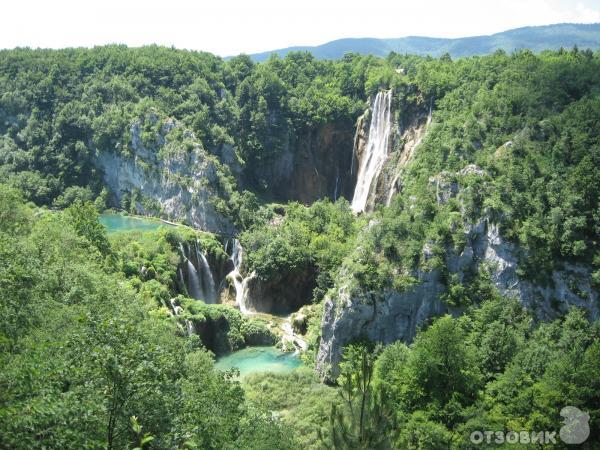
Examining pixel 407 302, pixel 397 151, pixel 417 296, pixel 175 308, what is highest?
pixel 397 151

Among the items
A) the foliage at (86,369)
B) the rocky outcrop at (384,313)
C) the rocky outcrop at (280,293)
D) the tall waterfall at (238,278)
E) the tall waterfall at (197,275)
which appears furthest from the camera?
the tall waterfall at (238,278)

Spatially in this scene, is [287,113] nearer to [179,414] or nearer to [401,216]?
[401,216]

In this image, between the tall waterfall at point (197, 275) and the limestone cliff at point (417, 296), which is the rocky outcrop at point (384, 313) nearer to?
the limestone cliff at point (417, 296)

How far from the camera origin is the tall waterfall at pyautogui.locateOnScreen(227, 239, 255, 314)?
5666 centimetres

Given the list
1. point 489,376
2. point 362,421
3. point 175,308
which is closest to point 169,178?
point 175,308

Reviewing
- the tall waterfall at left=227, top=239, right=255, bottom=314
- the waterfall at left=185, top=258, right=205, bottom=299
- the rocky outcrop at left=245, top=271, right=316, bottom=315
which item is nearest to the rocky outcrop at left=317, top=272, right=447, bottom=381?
the rocky outcrop at left=245, top=271, right=316, bottom=315

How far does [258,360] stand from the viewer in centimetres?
4497

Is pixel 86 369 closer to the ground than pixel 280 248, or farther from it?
farther from it

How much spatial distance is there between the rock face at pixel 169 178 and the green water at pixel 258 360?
82.9 feet

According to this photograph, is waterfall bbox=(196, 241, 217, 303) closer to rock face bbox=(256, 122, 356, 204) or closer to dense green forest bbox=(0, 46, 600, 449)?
dense green forest bbox=(0, 46, 600, 449)

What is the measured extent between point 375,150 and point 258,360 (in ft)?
124

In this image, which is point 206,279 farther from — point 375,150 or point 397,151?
point 375,150

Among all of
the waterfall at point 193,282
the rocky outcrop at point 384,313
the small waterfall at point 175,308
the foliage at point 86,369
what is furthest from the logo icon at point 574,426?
the waterfall at point 193,282

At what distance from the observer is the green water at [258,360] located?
43406mm
